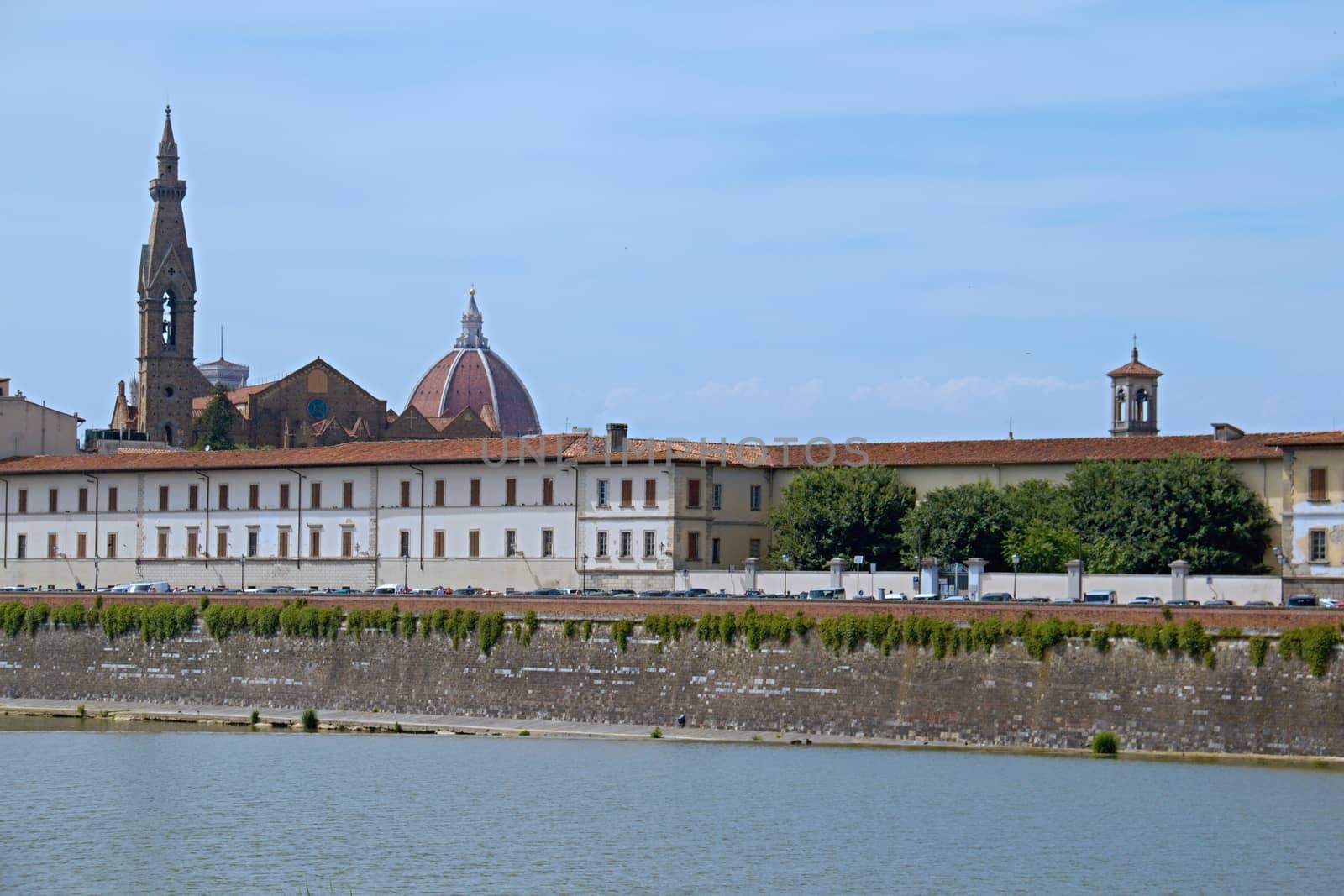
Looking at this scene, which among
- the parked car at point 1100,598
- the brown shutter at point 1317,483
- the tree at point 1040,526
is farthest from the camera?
the tree at point 1040,526

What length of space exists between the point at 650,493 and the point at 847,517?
21.9 ft

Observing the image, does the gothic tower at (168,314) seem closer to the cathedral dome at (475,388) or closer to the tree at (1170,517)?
the cathedral dome at (475,388)

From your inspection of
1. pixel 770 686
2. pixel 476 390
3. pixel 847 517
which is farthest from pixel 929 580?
pixel 476 390

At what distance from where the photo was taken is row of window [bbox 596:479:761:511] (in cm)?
7362

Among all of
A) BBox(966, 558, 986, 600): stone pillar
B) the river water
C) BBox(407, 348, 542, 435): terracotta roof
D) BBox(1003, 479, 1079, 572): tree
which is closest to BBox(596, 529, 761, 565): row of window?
BBox(1003, 479, 1079, 572): tree

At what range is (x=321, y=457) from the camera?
266 feet

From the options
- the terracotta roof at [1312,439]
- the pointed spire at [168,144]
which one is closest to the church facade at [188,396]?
the pointed spire at [168,144]

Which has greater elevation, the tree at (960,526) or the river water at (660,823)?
the tree at (960,526)

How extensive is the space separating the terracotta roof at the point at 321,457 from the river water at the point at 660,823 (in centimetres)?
2101

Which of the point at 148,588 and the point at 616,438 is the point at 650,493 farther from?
the point at 148,588

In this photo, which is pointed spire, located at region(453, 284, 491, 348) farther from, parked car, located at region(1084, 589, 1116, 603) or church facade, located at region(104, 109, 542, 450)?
parked car, located at region(1084, 589, 1116, 603)

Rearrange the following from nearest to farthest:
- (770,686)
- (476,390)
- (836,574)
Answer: (770,686) < (836,574) < (476,390)

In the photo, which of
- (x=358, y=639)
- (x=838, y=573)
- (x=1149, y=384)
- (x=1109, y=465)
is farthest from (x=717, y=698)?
(x=1149, y=384)

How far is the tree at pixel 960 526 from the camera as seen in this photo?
68875 millimetres
